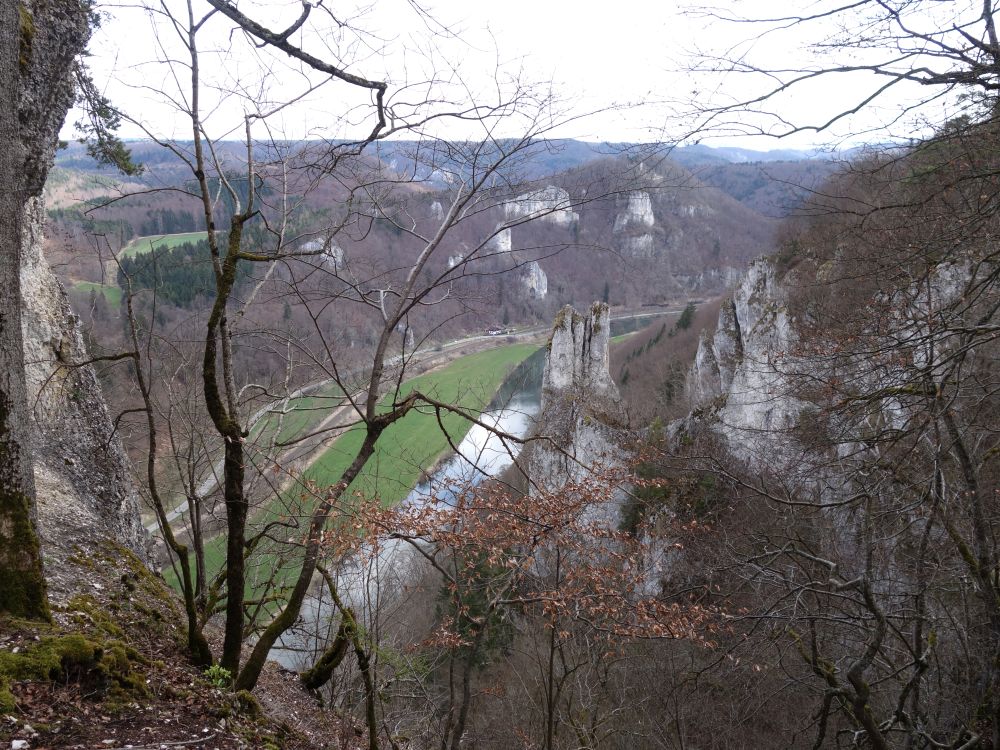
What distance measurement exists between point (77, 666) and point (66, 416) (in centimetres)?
502

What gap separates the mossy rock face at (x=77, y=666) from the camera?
9.98 feet

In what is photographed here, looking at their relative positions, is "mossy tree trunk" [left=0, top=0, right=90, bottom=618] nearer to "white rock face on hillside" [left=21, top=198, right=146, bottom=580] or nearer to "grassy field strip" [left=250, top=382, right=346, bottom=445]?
"grassy field strip" [left=250, top=382, right=346, bottom=445]

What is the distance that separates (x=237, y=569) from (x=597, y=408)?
644 inches

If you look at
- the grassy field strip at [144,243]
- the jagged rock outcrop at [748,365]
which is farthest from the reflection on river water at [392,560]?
the jagged rock outcrop at [748,365]

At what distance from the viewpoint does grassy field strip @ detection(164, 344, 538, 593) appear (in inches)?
303

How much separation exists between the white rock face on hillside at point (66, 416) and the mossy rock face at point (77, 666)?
346 cm

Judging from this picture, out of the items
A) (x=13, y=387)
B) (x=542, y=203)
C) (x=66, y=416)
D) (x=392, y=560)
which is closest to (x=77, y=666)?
(x=13, y=387)

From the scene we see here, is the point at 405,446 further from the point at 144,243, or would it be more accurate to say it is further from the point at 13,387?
the point at 13,387

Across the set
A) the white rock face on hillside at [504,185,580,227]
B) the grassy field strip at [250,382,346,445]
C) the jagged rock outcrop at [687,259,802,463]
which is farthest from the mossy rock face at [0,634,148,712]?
the jagged rock outcrop at [687,259,802,463]

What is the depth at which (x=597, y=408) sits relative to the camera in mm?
19594

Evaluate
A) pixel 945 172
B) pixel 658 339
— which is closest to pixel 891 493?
pixel 945 172

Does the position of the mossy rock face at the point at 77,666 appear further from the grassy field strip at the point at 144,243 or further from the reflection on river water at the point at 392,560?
the grassy field strip at the point at 144,243

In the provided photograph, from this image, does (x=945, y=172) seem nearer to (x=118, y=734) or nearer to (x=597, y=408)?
(x=118, y=734)

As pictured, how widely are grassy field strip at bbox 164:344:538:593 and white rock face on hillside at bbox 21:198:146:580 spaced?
1.69 m
